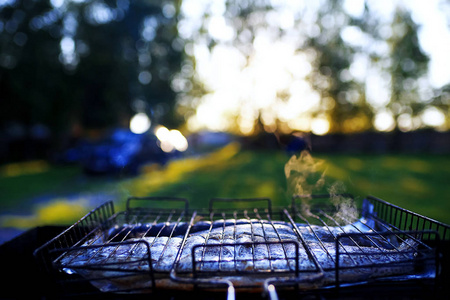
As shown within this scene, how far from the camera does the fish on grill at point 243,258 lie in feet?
5.73

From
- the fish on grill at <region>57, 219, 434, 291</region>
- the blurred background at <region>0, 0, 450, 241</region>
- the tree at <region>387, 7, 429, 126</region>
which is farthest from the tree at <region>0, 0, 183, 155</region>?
the tree at <region>387, 7, 429, 126</region>

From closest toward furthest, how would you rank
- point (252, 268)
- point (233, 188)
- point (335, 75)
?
1. point (252, 268)
2. point (233, 188)
3. point (335, 75)

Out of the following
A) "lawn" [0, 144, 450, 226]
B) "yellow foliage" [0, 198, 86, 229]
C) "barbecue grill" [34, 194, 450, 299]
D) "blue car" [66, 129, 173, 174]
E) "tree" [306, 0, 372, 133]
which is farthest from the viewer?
"tree" [306, 0, 372, 133]

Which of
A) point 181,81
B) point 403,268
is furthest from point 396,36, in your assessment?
point 403,268

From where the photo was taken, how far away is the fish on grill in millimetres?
1745

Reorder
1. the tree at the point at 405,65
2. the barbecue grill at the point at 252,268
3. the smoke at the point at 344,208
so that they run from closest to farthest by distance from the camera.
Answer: the barbecue grill at the point at 252,268
the smoke at the point at 344,208
the tree at the point at 405,65

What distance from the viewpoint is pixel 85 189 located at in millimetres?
8875

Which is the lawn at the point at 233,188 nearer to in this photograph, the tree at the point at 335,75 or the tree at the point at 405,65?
the tree at the point at 335,75

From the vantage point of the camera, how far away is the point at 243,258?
1919 mm

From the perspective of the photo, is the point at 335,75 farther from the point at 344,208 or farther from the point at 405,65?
the point at 344,208

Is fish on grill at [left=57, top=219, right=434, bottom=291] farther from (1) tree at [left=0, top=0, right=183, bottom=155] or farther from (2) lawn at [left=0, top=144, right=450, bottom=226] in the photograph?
(1) tree at [left=0, top=0, right=183, bottom=155]

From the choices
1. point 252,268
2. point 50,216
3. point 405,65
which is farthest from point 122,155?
point 405,65

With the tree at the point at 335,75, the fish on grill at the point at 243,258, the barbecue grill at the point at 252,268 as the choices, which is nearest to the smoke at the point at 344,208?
the fish on grill at the point at 243,258

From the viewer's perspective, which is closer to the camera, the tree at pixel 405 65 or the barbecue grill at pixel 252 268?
the barbecue grill at pixel 252 268
